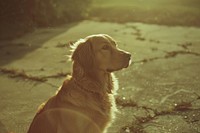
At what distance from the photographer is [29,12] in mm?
10625

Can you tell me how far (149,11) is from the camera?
12.5 metres

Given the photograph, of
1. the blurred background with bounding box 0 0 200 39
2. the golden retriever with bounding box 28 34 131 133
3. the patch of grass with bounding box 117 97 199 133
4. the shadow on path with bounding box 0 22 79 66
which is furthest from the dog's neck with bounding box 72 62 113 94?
the blurred background with bounding box 0 0 200 39

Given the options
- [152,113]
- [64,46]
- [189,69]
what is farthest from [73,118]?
→ [64,46]

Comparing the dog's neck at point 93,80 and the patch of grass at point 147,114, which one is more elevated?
the dog's neck at point 93,80

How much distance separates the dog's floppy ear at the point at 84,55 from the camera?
3.70 meters

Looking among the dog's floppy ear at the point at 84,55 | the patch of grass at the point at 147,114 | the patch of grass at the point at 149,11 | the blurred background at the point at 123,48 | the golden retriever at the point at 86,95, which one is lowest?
the patch of grass at the point at 149,11

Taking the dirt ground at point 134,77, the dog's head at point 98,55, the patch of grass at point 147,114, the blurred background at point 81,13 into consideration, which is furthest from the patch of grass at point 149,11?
the dog's head at point 98,55

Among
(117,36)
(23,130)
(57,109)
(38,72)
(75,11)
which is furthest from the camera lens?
(75,11)

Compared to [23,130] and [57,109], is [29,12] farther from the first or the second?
[57,109]

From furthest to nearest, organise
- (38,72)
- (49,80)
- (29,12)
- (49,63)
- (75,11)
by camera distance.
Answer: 1. (75,11)
2. (29,12)
3. (49,63)
4. (38,72)
5. (49,80)

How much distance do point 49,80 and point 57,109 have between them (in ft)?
8.74

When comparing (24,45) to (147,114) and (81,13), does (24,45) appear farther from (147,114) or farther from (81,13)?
(147,114)

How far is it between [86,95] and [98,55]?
47cm

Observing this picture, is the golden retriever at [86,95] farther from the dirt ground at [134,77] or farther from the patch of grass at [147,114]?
the dirt ground at [134,77]
